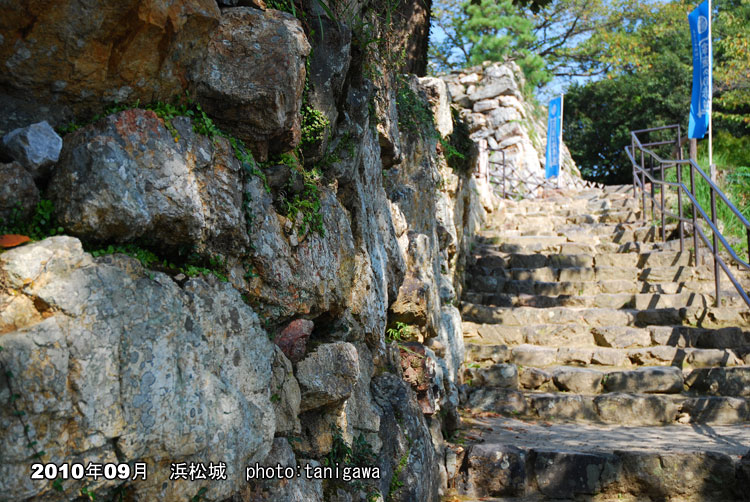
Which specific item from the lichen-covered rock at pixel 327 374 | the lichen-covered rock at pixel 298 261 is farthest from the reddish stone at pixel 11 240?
the lichen-covered rock at pixel 327 374

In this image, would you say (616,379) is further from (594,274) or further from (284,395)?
(284,395)

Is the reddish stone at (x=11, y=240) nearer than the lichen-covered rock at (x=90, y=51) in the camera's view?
Yes

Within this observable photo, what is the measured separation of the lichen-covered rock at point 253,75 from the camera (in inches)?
77.5

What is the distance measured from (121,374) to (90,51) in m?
0.83

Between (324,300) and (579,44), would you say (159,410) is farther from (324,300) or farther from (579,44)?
(579,44)

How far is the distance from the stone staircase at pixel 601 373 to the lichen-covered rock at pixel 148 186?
2502 mm

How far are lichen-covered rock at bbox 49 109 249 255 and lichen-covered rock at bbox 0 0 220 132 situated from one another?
120 mm

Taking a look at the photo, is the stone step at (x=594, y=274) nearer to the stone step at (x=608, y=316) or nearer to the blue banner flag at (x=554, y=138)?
the stone step at (x=608, y=316)

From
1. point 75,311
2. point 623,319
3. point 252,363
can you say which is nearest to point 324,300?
point 252,363

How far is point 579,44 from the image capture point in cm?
1898

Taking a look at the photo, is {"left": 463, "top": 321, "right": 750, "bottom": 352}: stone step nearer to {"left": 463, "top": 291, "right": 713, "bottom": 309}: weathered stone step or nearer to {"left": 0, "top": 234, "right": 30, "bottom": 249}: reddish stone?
{"left": 463, "top": 291, "right": 713, "bottom": 309}: weathered stone step

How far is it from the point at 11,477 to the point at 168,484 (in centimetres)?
39

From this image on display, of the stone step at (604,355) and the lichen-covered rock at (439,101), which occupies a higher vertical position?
the lichen-covered rock at (439,101)

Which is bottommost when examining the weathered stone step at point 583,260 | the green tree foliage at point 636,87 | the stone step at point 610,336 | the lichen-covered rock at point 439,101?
the stone step at point 610,336
